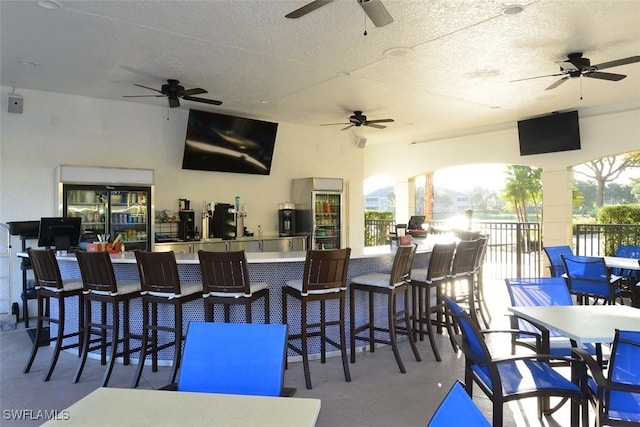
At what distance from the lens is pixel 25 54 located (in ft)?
14.7

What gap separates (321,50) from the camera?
14.6ft

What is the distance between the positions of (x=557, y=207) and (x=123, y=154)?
7.74m

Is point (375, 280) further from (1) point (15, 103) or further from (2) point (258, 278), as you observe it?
(1) point (15, 103)

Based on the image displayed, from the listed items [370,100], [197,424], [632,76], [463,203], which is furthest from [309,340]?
[463,203]

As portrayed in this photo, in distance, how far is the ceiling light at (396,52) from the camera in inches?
174

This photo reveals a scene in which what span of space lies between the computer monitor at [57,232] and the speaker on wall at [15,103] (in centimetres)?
203

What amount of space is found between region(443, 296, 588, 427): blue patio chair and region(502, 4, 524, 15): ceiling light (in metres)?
2.69

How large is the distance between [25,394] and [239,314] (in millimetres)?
1777

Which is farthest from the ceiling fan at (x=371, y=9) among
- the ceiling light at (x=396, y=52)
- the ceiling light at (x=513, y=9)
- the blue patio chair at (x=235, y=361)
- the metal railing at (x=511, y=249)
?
the metal railing at (x=511, y=249)

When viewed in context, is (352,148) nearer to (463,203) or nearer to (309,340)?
(309,340)

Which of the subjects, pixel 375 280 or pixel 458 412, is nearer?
pixel 458 412

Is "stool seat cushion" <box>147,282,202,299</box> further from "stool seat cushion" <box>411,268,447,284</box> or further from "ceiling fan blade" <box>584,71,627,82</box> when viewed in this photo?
"ceiling fan blade" <box>584,71,627,82</box>

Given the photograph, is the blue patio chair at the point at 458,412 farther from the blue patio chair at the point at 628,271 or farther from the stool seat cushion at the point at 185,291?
the blue patio chair at the point at 628,271

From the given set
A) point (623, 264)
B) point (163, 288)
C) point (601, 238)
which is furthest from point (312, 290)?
point (601, 238)
